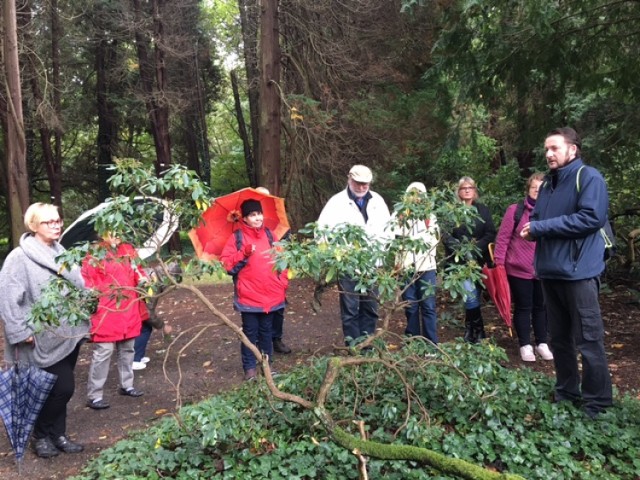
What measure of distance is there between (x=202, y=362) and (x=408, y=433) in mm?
3372

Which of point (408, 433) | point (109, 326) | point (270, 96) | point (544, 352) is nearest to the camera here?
point (408, 433)

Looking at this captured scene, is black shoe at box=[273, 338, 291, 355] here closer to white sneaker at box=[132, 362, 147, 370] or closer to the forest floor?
the forest floor

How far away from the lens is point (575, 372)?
3898 mm

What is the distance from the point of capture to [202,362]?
6.11m

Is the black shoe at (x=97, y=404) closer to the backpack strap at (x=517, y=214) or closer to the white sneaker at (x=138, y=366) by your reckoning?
the white sneaker at (x=138, y=366)

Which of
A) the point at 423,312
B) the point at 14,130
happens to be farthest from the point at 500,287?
the point at 14,130

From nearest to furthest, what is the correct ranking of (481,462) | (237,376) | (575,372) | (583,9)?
(481,462)
(575,372)
(237,376)
(583,9)

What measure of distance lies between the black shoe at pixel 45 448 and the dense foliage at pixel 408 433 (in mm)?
541

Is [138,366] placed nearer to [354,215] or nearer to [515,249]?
[354,215]

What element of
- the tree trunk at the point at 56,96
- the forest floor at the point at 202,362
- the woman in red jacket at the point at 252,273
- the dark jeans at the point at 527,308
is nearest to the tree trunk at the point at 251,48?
the tree trunk at the point at 56,96

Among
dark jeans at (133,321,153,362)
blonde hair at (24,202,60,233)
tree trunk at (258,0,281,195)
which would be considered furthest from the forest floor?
tree trunk at (258,0,281,195)

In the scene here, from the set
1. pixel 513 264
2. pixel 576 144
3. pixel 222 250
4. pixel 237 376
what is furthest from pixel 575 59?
pixel 237 376

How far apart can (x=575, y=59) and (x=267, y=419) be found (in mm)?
5739

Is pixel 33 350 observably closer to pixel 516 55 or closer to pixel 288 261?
pixel 288 261
